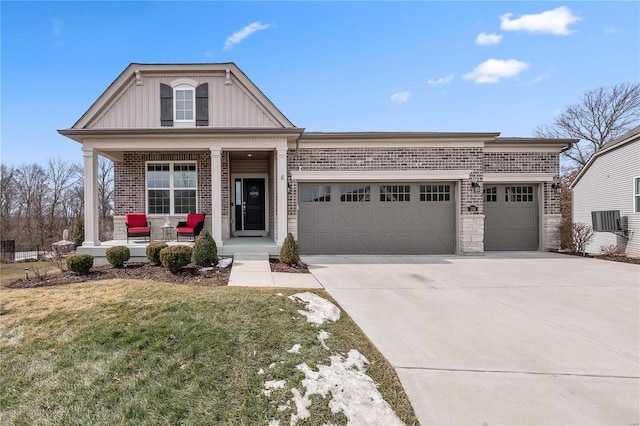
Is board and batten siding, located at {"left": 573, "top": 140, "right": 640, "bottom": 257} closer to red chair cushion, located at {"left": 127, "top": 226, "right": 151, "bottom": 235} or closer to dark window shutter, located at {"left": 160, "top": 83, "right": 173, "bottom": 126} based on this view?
dark window shutter, located at {"left": 160, "top": 83, "right": 173, "bottom": 126}

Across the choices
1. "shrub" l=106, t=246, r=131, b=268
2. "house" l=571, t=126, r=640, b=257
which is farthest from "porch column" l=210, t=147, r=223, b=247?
"house" l=571, t=126, r=640, b=257

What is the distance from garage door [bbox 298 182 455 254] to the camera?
427 inches

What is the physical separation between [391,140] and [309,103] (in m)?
7.47

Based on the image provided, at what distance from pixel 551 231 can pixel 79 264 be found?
48.8 feet

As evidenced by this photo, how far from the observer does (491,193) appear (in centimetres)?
1190

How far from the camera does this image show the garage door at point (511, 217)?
1191cm

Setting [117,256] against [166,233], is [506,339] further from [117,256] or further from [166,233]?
[166,233]

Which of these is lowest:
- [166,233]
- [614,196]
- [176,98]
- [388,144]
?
[166,233]

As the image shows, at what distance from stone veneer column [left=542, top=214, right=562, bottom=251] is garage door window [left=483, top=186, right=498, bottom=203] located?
1977mm

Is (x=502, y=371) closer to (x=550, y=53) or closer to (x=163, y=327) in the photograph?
(x=163, y=327)

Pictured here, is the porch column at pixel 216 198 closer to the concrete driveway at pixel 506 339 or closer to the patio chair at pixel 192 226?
the patio chair at pixel 192 226

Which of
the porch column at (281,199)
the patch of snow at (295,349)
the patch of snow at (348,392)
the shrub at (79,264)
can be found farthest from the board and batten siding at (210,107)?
the patch of snow at (348,392)

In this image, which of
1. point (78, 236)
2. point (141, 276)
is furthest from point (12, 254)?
point (141, 276)

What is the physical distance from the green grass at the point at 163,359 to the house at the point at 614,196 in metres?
12.6
